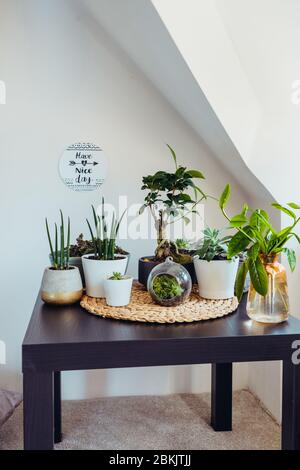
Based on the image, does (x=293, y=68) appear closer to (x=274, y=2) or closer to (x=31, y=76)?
(x=274, y=2)

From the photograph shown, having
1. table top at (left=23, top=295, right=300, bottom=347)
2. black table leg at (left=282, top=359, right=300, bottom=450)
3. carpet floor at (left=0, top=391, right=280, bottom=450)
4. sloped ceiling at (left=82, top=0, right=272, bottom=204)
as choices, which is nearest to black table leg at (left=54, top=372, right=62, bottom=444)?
carpet floor at (left=0, top=391, right=280, bottom=450)

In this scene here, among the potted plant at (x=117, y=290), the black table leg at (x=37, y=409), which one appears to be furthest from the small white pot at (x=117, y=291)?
the black table leg at (x=37, y=409)

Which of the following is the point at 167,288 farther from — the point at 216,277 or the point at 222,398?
the point at 222,398

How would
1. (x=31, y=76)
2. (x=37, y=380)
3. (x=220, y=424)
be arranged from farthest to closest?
(x=31, y=76)
(x=220, y=424)
(x=37, y=380)

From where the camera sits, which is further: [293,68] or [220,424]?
[220,424]

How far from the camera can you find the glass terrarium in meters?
1.27

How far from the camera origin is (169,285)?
127 cm

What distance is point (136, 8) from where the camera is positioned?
1.38 metres

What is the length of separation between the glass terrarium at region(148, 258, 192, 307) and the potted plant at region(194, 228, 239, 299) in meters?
0.07

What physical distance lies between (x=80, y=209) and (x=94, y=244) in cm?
50

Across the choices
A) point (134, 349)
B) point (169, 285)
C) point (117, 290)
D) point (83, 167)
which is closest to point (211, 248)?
point (169, 285)

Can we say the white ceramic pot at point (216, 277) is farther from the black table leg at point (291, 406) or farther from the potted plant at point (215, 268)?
the black table leg at point (291, 406)

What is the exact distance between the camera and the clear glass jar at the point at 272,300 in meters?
1.20

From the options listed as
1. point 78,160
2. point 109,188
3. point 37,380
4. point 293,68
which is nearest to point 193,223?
point 109,188
